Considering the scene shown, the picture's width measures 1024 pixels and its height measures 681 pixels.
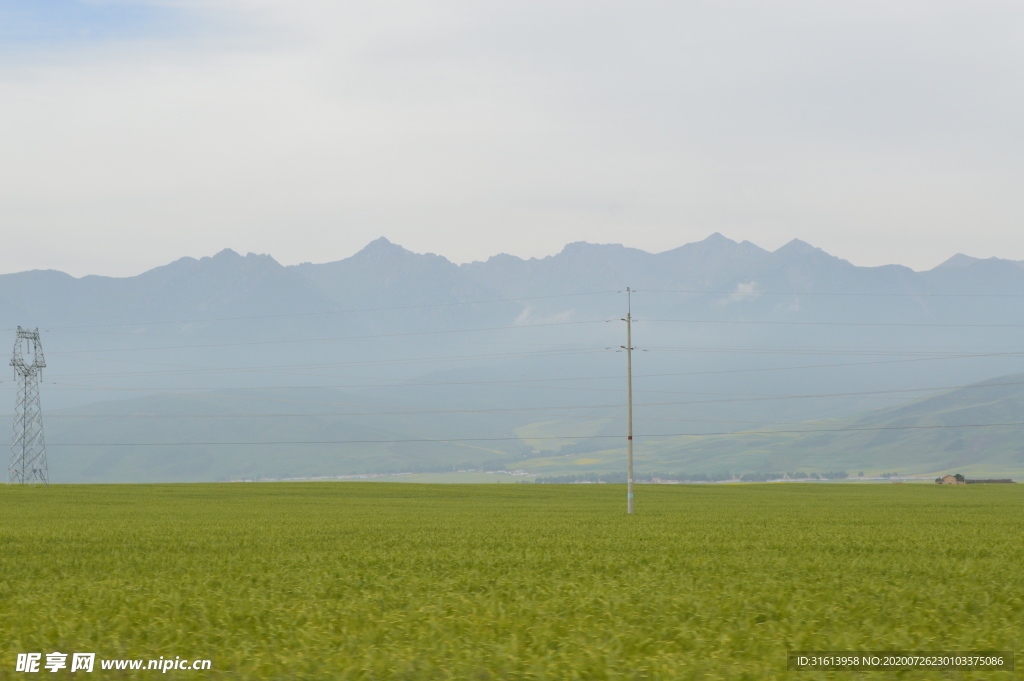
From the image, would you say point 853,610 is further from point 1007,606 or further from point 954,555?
point 954,555

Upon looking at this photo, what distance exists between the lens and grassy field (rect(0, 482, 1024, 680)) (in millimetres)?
15633

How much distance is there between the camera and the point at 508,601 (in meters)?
21.3

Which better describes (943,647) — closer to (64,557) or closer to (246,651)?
(246,651)

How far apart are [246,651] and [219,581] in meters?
9.15

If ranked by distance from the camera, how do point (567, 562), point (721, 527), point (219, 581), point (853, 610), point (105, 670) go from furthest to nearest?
point (721, 527) < point (567, 562) < point (219, 581) < point (853, 610) < point (105, 670)

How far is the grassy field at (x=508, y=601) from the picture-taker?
15.6 meters

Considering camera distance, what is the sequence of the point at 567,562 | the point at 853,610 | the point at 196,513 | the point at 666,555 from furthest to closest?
the point at 196,513, the point at 666,555, the point at 567,562, the point at 853,610

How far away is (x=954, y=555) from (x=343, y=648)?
927 inches

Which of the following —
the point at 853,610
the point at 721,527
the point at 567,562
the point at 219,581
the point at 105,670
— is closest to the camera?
the point at 105,670

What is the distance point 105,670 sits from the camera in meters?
15.4

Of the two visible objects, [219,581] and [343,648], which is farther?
[219,581]

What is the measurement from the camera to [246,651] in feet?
52.9

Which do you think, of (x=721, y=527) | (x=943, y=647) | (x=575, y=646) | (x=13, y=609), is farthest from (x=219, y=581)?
(x=721, y=527)

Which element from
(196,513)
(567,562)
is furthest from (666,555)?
(196,513)
